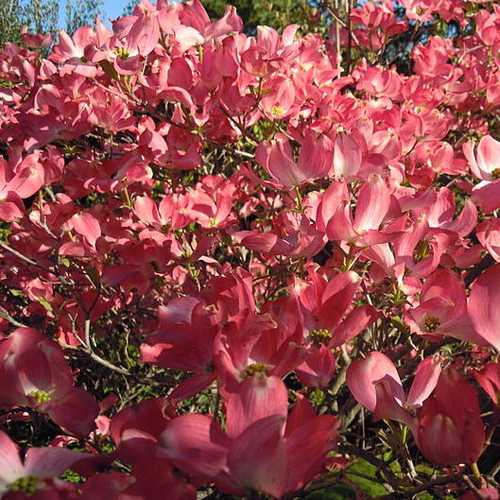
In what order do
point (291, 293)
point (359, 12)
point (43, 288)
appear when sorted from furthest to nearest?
point (359, 12) → point (43, 288) → point (291, 293)

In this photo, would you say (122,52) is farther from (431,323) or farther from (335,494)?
(335,494)

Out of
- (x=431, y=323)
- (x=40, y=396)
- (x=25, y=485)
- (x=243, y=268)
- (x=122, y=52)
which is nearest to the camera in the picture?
(x=25, y=485)

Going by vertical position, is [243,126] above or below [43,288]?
above

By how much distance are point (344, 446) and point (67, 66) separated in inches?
49.9

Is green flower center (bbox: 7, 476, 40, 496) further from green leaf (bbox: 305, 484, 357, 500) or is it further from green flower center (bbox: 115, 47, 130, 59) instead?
green leaf (bbox: 305, 484, 357, 500)

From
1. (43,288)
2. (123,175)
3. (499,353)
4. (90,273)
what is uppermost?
(499,353)

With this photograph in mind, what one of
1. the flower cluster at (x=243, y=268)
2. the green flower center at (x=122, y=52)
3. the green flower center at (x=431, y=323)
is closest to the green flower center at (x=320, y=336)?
the flower cluster at (x=243, y=268)

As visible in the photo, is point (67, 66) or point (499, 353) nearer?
point (499, 353)

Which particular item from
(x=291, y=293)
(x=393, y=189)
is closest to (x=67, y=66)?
(x=393, y=189)

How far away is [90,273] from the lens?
147 centimetres

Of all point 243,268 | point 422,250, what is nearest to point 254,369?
point 422,250

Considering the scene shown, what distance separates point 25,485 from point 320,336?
0.40 metres

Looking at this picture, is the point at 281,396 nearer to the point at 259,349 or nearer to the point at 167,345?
the point at 259,349

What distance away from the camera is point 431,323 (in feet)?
2.84
